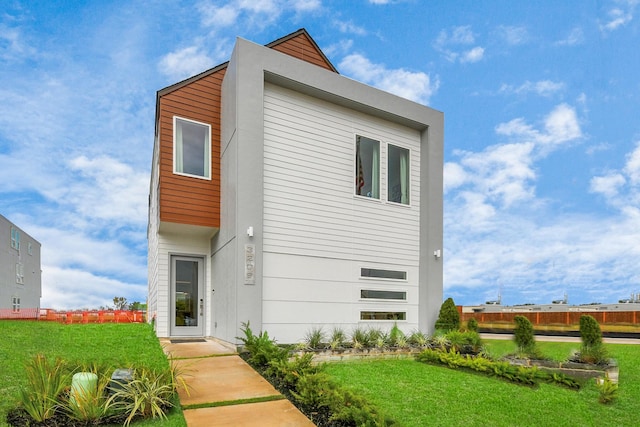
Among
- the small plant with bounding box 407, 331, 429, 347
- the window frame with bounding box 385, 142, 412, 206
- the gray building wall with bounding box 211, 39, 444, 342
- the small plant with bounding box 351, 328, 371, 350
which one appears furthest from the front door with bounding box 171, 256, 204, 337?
the window frame with bounding box 385, 142, 412, 206

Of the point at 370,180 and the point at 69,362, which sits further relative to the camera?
the point at 370,180

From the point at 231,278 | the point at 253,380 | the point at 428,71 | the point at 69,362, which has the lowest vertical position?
the point at 253,380

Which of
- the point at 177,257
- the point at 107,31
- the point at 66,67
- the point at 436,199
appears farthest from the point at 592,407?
the point at 66,67

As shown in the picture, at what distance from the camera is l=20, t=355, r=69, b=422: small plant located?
14.8 feet

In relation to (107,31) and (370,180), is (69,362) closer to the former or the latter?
(107,31)

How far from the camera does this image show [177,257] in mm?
11016

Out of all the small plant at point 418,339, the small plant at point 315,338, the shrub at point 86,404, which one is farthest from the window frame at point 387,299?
the shrub at point 86,404

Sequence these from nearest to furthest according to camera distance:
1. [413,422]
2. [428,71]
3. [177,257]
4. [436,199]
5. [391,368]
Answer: [413,422], [391,368], [428,71], [177,257], [436,199]

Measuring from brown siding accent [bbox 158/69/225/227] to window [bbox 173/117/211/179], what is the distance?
0.11 metres

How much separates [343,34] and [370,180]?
3859mm

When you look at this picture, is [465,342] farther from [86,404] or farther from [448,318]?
[86,404]

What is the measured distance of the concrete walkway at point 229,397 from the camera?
4.89m

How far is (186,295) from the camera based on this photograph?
11000 millimetres

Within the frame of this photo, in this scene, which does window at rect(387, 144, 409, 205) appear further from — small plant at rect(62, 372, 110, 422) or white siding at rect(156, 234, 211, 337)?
small plant at rect(62, 372, 110, 422)
